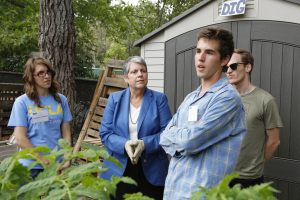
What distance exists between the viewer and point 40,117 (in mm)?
2357

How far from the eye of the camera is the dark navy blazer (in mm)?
2324

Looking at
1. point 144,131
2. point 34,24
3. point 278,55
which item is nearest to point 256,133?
point 144,131

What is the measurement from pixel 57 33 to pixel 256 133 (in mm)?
3032

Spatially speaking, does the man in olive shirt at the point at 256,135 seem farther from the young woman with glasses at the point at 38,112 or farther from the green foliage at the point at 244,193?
the green foliage at the point at 244,193

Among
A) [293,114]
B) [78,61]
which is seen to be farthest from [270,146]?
[78,61]

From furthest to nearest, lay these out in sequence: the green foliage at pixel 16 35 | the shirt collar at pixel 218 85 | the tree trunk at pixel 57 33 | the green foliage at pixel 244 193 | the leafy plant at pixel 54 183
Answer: the green foliage at pixel 16 35 < the tree trunk at pixel 57 33 < the shirt collar at pixel 218 85 < the leafy plant at pixel 54 183 < the green foliage at pixel 244 193

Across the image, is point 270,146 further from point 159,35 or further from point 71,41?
point 71,41

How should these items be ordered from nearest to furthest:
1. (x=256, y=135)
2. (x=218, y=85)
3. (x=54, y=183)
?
(x=54, y=183) → (x=218, y=85) → (x=256, y=135)

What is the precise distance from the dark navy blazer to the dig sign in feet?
4.82

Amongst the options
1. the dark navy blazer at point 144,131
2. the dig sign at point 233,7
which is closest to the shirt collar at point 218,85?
the dark navy blazer at point 144,131

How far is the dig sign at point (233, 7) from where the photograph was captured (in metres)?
3.07

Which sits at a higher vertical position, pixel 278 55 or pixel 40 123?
pixel 278 55

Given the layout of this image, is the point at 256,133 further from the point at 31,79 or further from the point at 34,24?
the point at 34,24

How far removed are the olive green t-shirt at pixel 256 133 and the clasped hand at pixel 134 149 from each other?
82 cm
